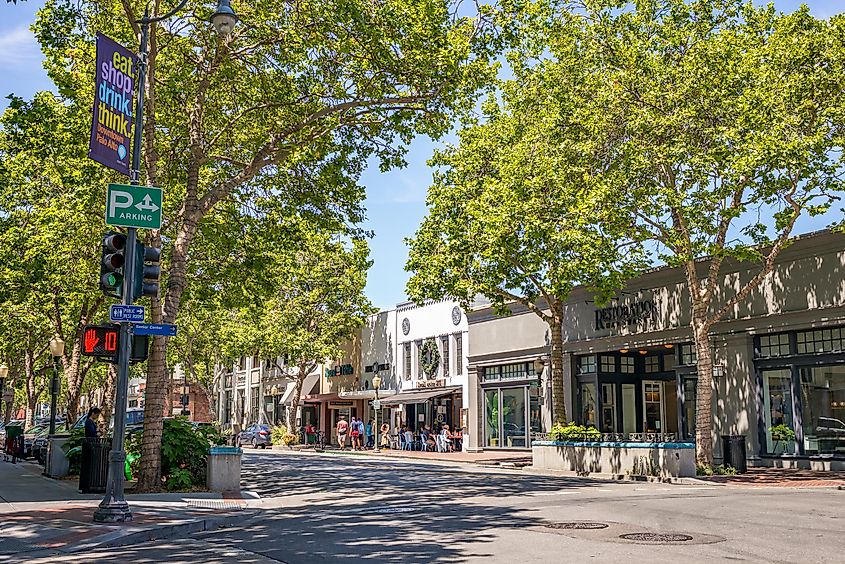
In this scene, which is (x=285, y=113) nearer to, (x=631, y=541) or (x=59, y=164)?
(x=59, y=164)

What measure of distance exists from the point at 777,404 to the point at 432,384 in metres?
21.8

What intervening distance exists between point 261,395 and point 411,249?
40.2m

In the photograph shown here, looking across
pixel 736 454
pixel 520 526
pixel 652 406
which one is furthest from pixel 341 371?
pixel 520 526

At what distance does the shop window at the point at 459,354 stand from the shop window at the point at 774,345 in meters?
18.5

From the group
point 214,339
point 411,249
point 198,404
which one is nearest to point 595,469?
point 411,249

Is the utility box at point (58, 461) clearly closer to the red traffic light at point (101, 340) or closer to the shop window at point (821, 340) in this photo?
the red traffic light at point (101, 340)

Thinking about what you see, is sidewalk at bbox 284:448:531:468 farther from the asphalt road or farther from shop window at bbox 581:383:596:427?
the asphalt road

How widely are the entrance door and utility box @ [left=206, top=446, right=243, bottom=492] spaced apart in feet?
66.9

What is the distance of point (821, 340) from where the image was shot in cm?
2573

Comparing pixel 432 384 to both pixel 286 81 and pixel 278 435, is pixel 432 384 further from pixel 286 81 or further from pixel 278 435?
pixel 286 81

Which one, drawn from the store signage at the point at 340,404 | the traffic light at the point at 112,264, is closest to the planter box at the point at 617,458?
the traffic light at the point at 112,264

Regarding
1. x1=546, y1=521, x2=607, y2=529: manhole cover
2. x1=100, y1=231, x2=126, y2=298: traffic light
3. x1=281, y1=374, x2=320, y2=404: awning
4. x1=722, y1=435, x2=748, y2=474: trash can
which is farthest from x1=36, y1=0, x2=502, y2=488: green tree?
x1=281, y1=374, x2=320, y2=404: awning

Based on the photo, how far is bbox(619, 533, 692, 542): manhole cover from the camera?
10617mm

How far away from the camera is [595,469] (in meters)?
26.1
